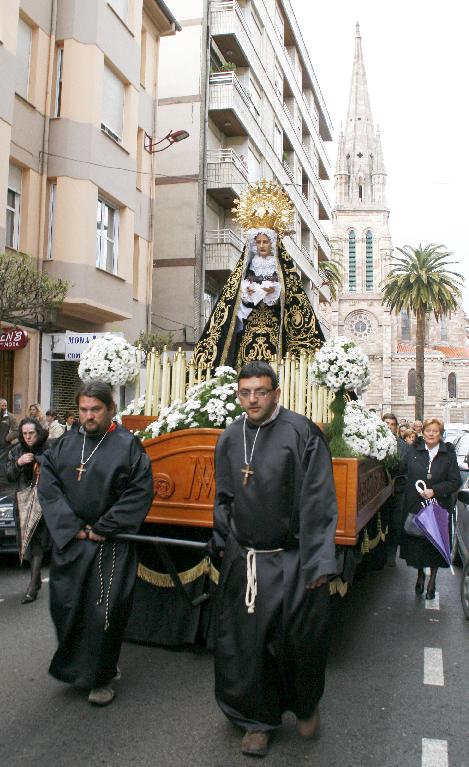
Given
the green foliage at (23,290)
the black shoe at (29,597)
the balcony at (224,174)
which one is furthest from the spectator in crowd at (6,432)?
the balcony at (224,174)

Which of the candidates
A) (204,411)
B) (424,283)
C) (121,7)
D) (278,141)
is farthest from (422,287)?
(204,411)

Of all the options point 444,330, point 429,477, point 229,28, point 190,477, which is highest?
point 229,28

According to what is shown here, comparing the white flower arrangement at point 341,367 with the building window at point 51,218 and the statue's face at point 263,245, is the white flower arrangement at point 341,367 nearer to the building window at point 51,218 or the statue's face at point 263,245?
the statue's face at point 263,245

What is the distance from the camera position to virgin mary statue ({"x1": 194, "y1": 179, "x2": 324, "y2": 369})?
750cm

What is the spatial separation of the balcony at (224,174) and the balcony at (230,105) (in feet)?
4.08

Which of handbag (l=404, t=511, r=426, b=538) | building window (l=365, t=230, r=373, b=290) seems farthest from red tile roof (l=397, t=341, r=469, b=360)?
handbag (l=404, t=511, r=426, b=538)

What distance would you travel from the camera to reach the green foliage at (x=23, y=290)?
11531mm

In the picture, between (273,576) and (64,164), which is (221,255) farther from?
(273,576)

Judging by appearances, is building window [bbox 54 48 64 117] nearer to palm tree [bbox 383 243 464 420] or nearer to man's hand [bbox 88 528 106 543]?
man's hand [bbox 88 528 106 543]

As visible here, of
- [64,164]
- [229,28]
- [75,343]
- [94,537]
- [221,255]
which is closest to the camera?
[94,537]

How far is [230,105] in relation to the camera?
23938 mm

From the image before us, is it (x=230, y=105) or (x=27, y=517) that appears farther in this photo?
(x=230, y=105)

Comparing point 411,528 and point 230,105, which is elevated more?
point 230,105

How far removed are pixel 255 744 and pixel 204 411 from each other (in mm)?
2575
